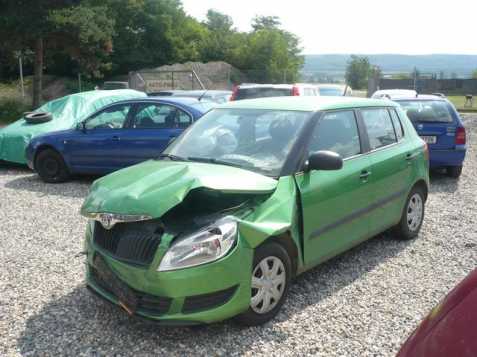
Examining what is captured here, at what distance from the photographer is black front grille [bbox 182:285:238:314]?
10.7 ft

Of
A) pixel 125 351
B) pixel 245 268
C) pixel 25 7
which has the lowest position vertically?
pixel 125 351

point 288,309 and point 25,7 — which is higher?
point 25,7

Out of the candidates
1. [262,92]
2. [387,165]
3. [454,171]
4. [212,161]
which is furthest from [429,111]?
[212,161]

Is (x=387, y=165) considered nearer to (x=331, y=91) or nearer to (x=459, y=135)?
(x=459, y=135)

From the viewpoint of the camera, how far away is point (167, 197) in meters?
3.33

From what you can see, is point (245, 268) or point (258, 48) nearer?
point (245, 268)

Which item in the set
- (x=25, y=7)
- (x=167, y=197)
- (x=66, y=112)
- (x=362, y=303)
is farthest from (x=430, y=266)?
(x=25, y=7)

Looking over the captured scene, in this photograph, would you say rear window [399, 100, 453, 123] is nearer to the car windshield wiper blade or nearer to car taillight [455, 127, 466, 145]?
car taillight [455, 127, 466, 145]

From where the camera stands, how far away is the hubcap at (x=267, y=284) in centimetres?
357

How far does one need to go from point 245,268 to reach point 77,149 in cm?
633

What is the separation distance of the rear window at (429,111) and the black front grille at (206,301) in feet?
22.1

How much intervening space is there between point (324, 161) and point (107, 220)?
1726 mm

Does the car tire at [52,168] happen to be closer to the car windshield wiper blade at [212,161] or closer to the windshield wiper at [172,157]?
the windshield wiper at [172,157]

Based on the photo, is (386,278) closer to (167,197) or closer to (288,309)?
(288,309)
